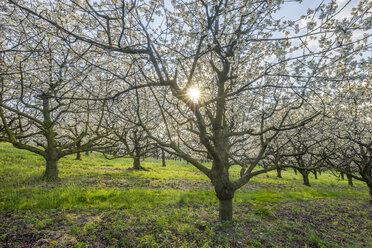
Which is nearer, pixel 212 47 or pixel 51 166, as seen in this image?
pixel 212 47

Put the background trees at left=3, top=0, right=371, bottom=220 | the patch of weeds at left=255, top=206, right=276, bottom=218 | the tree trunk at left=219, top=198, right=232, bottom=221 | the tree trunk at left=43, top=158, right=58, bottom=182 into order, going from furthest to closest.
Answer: the tree trunk at left=43, top=158, right=58, bottom=182 < the patch of weeds at left=255, top=206, right=276, bottom=218 < the tree trunk at left=219, top=198, right=232, bottom=221 < the background trees at left=3, top=0, right=371, bottom=220

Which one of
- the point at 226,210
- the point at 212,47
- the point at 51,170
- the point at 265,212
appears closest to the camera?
the point at 212,47

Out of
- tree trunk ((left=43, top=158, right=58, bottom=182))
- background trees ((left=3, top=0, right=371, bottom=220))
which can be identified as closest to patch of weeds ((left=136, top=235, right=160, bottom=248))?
background trees ((left=3, top=0, right=371, bottom=220))

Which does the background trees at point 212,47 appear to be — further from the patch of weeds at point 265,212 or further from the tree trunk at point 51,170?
the tree trunk at point 51,170

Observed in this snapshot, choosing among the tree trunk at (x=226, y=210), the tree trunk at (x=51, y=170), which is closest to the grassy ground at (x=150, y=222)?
the tree trunk at (x=226, y=210)

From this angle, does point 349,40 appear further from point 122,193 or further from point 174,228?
point 122,193

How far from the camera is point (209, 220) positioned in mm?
6773

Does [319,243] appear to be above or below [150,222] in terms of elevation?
below

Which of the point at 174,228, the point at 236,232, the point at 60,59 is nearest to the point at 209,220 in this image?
the point at 236,232

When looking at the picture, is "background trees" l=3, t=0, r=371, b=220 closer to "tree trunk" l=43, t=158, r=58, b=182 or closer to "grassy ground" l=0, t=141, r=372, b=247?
"grassy ground" l=0, t=141, r=372, b=247

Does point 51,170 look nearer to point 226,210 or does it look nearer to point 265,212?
point 226,210

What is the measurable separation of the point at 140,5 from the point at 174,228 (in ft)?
23.3

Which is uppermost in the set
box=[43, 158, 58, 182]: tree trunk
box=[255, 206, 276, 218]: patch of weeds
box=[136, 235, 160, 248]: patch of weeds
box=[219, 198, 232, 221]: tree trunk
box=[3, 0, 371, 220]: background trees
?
box=[3, 0, 371, 220]: background trees

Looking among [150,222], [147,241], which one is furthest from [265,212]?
[147,241]
